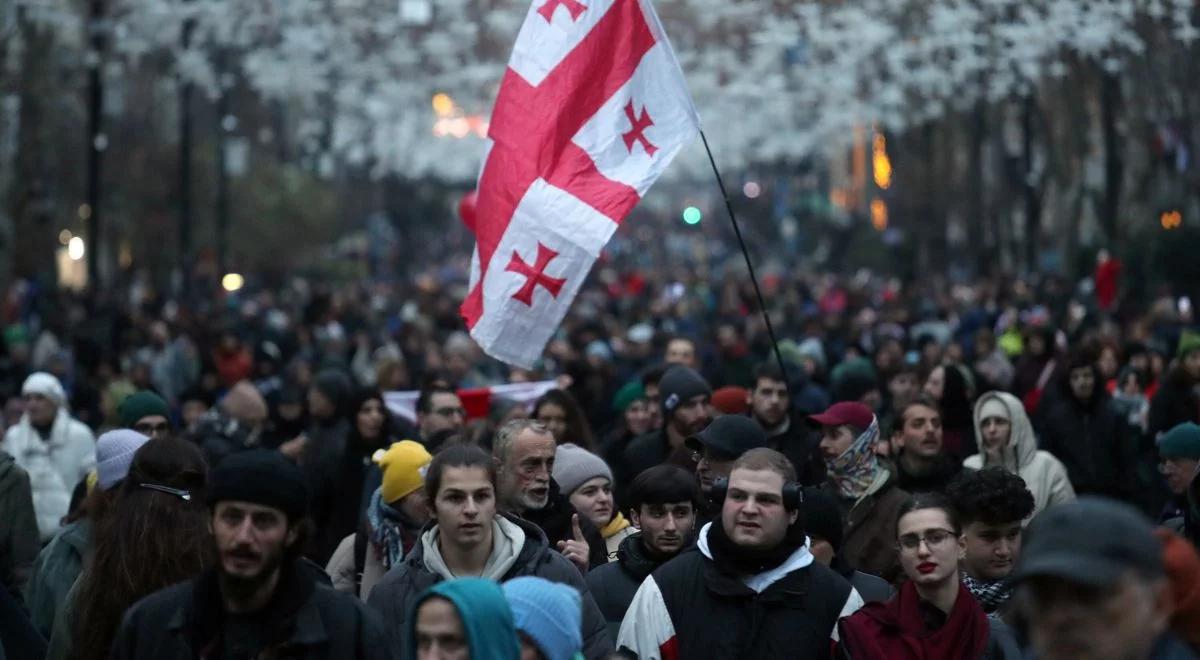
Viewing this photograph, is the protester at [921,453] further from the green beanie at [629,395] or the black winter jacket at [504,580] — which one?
the green beanie at [629,395]

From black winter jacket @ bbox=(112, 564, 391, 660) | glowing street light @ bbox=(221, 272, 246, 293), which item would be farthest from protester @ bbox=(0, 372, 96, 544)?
glowing street light @ bbox=(221, 272, 246, 293)

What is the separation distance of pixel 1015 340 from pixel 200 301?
22.6m

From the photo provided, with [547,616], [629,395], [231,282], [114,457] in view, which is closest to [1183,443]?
[114,457]

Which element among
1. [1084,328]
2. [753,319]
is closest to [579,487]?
[1084,328]

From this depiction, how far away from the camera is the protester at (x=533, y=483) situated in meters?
8.31

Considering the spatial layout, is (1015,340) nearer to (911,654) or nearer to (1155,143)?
(1155,143)

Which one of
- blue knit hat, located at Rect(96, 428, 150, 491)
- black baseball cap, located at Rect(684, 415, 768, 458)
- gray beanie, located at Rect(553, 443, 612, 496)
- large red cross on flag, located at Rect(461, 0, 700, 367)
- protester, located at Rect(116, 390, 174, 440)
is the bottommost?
gray beanie, located at Rect(553, 443, 612, 496)

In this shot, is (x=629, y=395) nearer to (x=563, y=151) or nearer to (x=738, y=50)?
(x=563, y=151)

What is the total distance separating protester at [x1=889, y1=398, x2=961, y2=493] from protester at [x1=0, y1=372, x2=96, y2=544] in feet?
15.5

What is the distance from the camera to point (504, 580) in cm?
683

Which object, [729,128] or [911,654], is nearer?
[911,654]

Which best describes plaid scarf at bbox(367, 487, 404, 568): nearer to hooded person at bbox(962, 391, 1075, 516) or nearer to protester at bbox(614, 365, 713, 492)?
protester at bbox(614, 365, 713, 492)

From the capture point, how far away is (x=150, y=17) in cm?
3008

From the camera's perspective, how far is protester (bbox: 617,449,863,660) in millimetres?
6762
